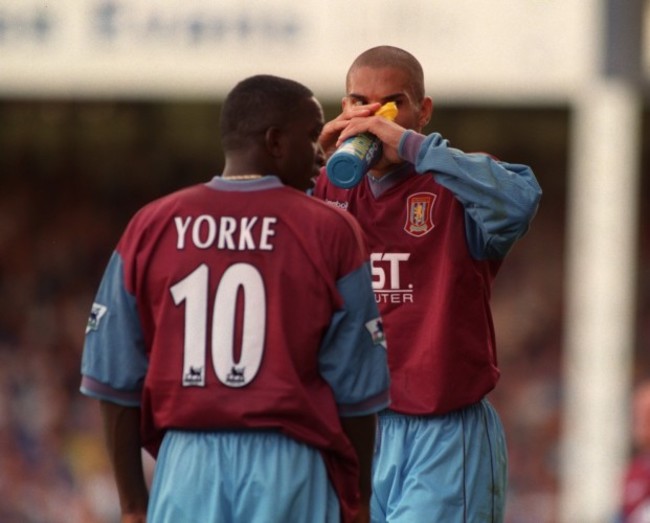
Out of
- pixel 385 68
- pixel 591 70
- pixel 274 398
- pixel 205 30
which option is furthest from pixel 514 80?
pixel 274 398

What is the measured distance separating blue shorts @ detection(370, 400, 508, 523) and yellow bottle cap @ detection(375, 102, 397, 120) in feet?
2.97

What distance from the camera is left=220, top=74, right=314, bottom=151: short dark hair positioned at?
12.8 feet

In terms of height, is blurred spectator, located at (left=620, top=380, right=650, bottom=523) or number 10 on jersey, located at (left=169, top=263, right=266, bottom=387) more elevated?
number 10 on jersey, located at (left=169, top=263, right=266, bottom=387)

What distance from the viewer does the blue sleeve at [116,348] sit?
3910 mm

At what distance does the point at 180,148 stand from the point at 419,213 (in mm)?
12069

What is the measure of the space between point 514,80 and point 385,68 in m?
9.01

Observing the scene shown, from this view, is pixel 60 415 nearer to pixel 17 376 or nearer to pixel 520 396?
pixel 17 376

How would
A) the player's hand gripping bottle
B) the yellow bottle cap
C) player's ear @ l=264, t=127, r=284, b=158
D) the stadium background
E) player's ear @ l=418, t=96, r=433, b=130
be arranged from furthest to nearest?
the stadium background, player's ear @ l=418, t=96, r=433, b=130, the yellow bottle cap, the player's hand gripping bottle, player's ear @ l=264, t=127, r=284, b=158

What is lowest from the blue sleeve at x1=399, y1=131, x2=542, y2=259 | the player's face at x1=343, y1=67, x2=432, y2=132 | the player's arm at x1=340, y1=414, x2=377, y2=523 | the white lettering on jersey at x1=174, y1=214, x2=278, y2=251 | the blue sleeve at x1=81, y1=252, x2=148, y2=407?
the player's arm at x1=340, y1=414, x2=377, y2=523

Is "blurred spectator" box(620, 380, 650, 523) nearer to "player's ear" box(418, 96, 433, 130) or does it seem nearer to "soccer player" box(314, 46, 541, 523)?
"soccer player" box(314, 46, 541, 523)

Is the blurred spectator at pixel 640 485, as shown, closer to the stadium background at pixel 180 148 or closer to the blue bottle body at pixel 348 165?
the blue bottle body at pixel 348 165

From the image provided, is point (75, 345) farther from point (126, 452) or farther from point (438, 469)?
point (126, 452)

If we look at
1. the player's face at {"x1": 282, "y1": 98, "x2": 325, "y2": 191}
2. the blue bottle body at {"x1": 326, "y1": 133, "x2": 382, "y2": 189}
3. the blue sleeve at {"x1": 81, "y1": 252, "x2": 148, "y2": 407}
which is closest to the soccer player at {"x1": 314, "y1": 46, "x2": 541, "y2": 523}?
the blue bottle body at {"x1": 326, "y1": 133, "x2": 382, "y2": 189}

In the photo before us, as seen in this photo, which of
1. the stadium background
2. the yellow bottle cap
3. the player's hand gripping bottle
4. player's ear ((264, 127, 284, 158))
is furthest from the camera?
the stadium background
